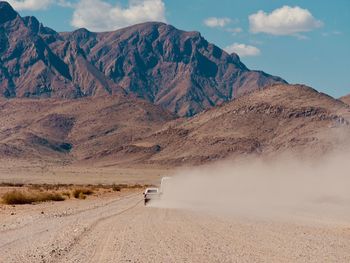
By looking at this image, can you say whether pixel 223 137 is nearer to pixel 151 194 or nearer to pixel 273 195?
pixel 273 195

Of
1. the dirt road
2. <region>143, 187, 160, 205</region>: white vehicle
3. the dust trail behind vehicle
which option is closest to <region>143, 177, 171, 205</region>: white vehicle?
<region>143, 187, 160, 205</region>: white vehicle

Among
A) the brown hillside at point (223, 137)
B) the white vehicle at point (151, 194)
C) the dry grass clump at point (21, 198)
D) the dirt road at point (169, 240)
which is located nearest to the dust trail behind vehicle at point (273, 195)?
the white vehicle at point (151, 194)

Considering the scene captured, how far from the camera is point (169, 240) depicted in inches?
755

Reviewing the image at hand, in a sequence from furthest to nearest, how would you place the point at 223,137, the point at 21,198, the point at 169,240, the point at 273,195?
the point at 223,137, the point at 273,195, the point at 21,198, the point at 169,240

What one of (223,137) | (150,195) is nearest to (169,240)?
(150,195)

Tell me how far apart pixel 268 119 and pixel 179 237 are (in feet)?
474

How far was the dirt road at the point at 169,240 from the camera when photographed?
51.4 feet

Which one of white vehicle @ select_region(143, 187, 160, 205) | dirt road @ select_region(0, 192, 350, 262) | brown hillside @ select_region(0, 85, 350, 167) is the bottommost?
dirt road @ select_region(0, 192, 350, 262)

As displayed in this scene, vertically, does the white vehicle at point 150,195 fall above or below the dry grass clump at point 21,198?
above

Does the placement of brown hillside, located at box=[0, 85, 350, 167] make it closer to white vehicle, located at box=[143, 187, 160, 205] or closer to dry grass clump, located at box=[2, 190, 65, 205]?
dry grass clump, located at box=[2, 190, 65, 205]

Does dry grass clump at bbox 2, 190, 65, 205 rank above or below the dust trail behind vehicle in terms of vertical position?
below

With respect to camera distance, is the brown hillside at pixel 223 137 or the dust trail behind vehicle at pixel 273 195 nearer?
the dust trail behind vehicle at pixel 273 195

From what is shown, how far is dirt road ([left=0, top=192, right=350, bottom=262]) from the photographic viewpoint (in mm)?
15680

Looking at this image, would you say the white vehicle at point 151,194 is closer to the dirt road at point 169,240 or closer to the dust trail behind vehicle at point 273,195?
the dust trail behind vehicle at point 273,195
